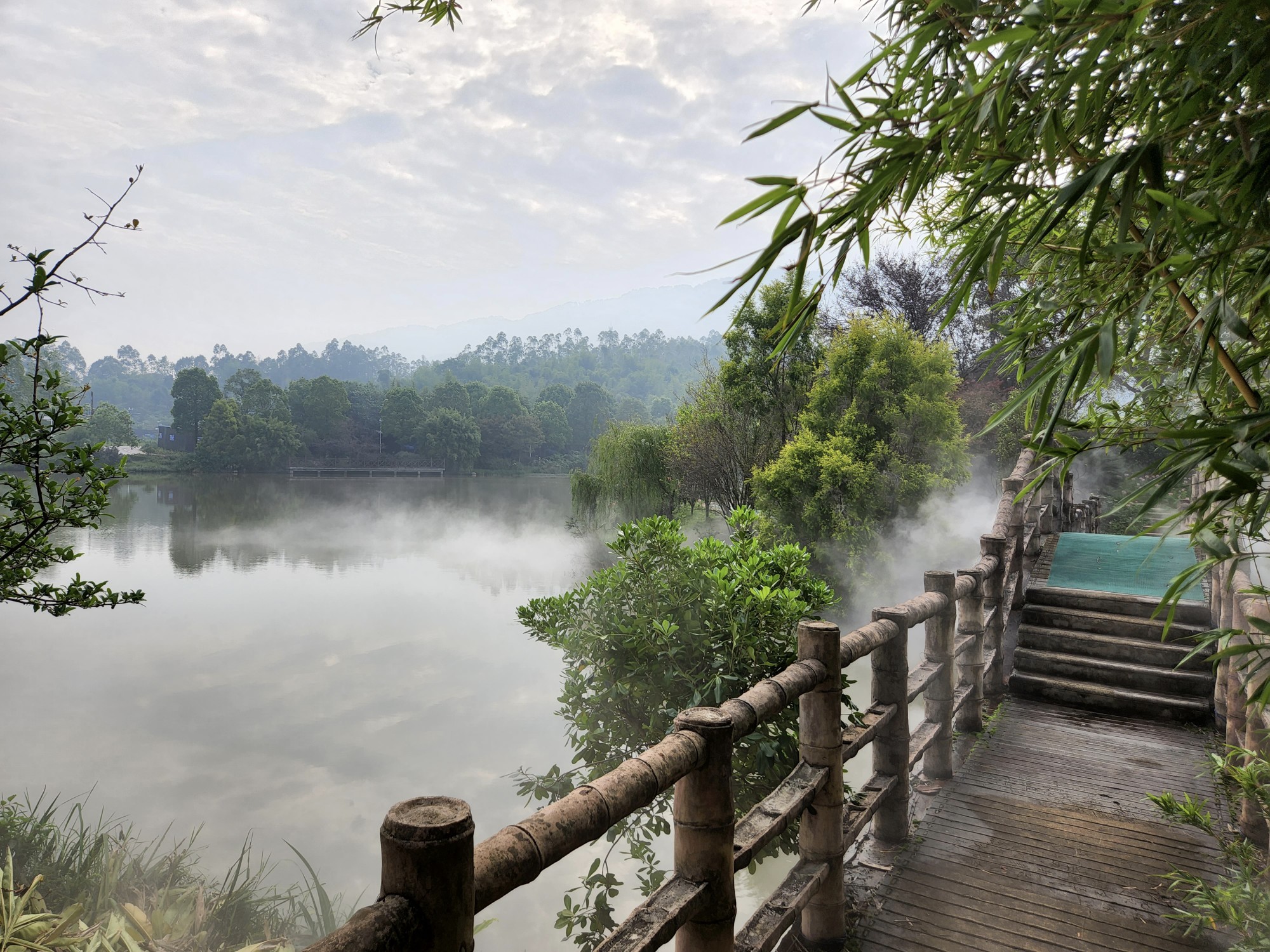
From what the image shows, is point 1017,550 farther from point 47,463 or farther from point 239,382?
point 239,382

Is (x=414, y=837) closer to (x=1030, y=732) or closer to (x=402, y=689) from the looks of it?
(x=1030, y=732)

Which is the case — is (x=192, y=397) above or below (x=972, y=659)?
above

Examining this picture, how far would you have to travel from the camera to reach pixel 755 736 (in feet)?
10.3

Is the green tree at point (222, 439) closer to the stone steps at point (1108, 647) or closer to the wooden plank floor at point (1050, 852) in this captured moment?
the stone steps at point (1108, 647)

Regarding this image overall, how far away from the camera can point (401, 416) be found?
1889 inches

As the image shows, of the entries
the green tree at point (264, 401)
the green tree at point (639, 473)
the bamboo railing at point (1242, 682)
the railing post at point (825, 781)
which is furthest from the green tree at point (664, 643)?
the green tree at point (264, 401)

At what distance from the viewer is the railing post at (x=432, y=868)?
0.90 metres

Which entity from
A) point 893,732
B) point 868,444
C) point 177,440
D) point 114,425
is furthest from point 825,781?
point 177,440

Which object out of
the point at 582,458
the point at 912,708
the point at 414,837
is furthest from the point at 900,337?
the point at 582,458

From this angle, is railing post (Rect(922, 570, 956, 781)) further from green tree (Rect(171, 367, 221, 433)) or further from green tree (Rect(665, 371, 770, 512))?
green tree (Rect(171, 367, 221, 433))

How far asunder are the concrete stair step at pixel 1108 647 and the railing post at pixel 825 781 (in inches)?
131

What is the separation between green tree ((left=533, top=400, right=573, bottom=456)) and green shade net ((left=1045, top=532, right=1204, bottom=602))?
45.5 metres

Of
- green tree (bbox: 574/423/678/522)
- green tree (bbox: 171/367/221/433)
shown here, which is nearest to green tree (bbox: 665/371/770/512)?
green tree (bbox: 574/423/678/522)

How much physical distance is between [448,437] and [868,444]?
38276 millimetres
